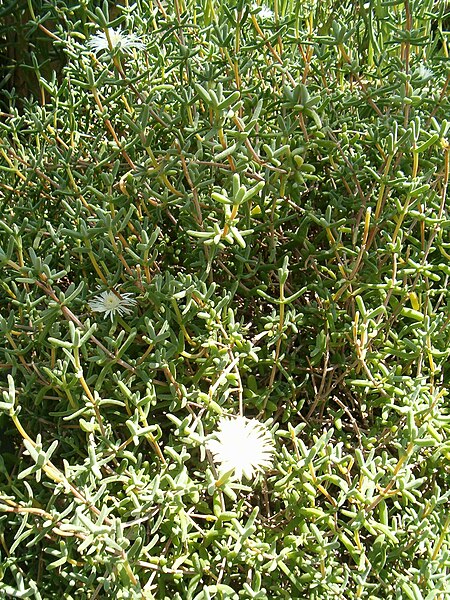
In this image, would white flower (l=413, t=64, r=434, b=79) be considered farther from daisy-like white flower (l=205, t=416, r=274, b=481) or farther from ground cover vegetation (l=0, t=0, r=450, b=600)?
daisy-like white flower (l=205, t=416, r=274, b=481)

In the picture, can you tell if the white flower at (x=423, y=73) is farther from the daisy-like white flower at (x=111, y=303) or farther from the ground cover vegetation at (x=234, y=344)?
the daisy-like white flower at (x=111, y=303)

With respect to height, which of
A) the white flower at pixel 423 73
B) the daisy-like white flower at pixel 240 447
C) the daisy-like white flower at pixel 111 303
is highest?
the white flower at pixel 423 73

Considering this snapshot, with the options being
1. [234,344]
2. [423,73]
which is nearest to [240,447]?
[234,344]

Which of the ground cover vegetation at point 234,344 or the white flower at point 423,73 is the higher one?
the white flower at point 423,73

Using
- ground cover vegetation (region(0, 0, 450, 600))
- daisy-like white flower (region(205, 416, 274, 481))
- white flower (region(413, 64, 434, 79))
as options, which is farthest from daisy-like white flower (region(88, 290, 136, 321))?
white flower (region(413, 64, 434, 79))

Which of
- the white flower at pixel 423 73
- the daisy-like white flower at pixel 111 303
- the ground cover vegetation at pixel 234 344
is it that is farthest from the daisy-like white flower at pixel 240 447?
the white flower at pixel 423 73

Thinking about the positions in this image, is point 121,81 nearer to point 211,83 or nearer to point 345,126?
point 211,83

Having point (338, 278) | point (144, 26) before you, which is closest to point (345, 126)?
point (338, 278)

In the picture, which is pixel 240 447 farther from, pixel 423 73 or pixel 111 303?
pixel 423 73
